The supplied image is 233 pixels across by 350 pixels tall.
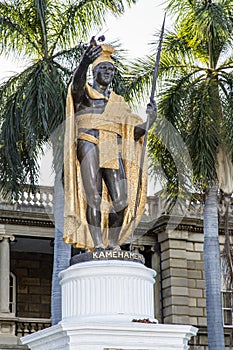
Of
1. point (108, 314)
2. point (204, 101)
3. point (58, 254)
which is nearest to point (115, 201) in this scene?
point (108, 314)

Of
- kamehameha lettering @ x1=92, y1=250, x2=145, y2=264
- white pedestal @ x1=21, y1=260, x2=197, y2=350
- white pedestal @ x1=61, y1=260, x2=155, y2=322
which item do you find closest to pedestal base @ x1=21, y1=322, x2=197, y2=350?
white pedestal @ x1=21, y1=260, x2=197, y2=350

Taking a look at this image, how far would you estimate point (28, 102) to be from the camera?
2003cm

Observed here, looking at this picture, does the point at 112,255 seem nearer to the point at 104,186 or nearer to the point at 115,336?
the point at 104,186

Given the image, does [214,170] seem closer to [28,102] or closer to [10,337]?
[28,102]

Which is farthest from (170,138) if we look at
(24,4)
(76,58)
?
(24,4)

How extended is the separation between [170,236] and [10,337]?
6.28 metres

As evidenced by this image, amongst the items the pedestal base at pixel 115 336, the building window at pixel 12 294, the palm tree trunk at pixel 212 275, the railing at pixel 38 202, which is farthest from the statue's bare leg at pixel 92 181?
the building window at pixel 12 294

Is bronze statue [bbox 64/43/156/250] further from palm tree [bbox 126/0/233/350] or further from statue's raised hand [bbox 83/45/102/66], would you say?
palm tree [bbox 126/0/233/350]

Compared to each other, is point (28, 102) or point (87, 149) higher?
point (28, 102)

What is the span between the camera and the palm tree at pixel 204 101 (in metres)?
21.0

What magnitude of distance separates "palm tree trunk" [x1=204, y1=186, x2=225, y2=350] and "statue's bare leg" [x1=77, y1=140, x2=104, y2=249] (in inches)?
400

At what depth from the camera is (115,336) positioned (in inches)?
422

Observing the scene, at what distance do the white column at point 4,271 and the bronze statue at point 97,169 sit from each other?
1619cm

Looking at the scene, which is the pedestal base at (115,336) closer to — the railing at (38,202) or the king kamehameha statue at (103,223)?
the king kamehameha statue at (103,223)
